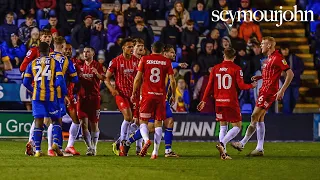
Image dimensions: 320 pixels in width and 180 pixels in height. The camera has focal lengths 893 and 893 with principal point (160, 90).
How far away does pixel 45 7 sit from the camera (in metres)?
25.7

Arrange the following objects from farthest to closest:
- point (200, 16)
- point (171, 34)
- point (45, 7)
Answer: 1. point (200, 16)
2. point (45, 7)
3. point (171, 34)

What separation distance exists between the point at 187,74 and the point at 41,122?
958 centimetres

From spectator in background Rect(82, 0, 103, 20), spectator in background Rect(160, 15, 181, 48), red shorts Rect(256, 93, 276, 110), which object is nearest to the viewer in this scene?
red shorts Rect(256, 93, 276, 110)

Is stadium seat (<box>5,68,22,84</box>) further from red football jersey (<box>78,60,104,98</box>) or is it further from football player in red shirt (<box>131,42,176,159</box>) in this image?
football player in red shirt (<box>131,42,176,159</box>)

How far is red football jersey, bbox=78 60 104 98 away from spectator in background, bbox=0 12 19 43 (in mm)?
7918

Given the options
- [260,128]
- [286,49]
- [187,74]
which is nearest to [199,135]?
[187,74]

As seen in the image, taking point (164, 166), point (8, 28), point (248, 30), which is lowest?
point (164, 166)

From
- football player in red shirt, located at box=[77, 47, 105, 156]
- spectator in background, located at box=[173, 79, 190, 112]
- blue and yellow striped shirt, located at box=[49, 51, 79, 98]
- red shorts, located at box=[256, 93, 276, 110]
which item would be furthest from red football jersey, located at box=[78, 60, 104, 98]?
spectator in background, located at box=[173, 79, 190, 112]

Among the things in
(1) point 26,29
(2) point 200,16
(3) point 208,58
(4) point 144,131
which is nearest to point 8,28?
(1) point 26,29

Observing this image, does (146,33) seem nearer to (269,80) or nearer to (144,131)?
(269,80)

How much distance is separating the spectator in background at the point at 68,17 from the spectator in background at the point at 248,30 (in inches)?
192

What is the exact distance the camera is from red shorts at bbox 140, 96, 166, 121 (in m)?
15.5

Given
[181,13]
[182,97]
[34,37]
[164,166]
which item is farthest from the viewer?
[181,13]

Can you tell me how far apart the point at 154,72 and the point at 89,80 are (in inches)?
68.8
